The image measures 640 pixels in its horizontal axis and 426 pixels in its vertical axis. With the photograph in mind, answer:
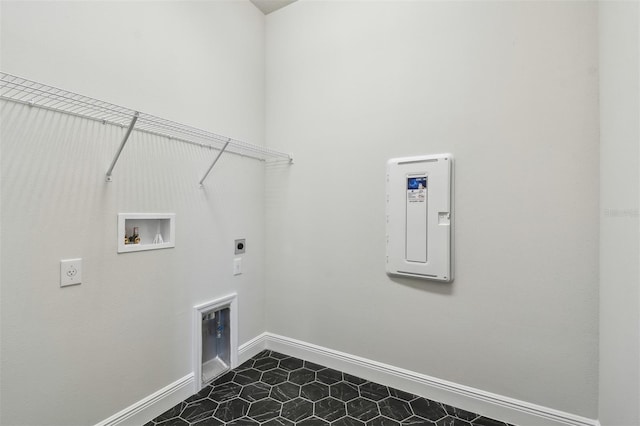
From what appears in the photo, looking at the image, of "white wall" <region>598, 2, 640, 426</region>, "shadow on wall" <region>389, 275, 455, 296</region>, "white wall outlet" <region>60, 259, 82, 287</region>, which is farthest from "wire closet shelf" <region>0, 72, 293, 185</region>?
"white wall" <region>598, 2, 640, 426</region>

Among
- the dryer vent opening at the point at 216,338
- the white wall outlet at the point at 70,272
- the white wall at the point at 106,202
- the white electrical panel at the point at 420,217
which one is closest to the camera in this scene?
the white wall at the point at 106,202

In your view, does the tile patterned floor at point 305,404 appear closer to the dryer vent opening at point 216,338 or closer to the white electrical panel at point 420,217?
the dryer vent opening at point 216,338

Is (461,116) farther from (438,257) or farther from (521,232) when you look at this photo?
(438,257)

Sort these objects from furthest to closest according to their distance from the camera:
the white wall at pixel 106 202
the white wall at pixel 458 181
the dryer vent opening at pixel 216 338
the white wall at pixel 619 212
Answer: the dryer vent opening at pixel 216 338
the white wall at pixel 458 181
the white wall at pixel 106 202
the white wall at pixel 619 212

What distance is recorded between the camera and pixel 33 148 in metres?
1.22

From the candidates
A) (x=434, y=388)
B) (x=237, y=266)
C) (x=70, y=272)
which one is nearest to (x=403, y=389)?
(x=434, y=388)

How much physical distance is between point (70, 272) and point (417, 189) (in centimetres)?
187

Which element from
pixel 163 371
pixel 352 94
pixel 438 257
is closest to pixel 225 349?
pixel 163 371

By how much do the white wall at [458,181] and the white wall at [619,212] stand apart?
3.3 inches

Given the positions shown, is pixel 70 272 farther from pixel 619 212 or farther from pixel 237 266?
pixel 619 212

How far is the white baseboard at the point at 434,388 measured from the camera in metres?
1.54

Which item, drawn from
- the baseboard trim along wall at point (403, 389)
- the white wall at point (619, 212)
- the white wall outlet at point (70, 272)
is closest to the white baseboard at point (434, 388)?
the baseboard trim along wall at point (403, 389)

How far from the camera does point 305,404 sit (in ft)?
5.78

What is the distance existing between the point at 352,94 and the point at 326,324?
5.62 feet
